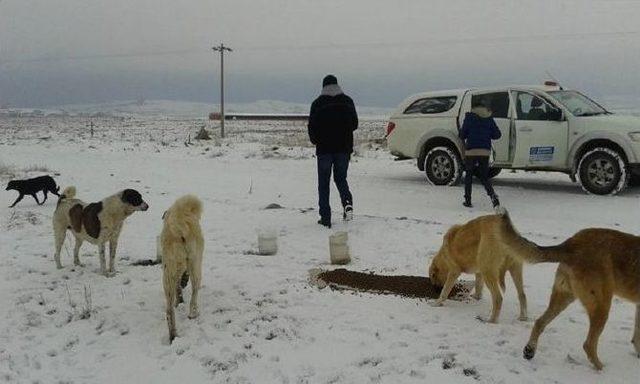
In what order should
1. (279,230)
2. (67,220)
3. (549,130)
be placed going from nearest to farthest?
(67,220) → (279,230) → (549,130)

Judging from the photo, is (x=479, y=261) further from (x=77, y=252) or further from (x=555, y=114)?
(x=555, y=114)

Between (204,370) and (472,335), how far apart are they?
2.24m

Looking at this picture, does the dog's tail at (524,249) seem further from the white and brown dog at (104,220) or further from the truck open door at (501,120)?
the truck open door at (501,120)

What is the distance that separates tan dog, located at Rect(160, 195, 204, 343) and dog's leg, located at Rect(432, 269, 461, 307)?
7.65 ft

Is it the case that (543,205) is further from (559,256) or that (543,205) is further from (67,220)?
(67,220)

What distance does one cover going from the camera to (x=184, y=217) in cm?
482

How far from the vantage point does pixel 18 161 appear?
20.0 meters


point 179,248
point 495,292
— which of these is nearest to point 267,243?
point 179,248

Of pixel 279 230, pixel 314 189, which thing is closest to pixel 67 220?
pixel 279 230

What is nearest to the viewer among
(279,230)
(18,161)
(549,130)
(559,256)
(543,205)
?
(559,256)

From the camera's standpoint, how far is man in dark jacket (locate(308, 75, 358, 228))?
27.9 ft

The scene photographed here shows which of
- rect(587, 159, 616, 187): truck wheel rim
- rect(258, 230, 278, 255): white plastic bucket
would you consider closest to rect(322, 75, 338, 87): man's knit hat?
rect(258, 230, 278, 255): white plastic bucket

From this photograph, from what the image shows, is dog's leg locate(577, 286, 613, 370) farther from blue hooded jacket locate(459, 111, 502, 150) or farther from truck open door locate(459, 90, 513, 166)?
truck open door locate(459, 90, 513, 166)

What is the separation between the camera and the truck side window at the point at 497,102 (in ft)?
39.0
